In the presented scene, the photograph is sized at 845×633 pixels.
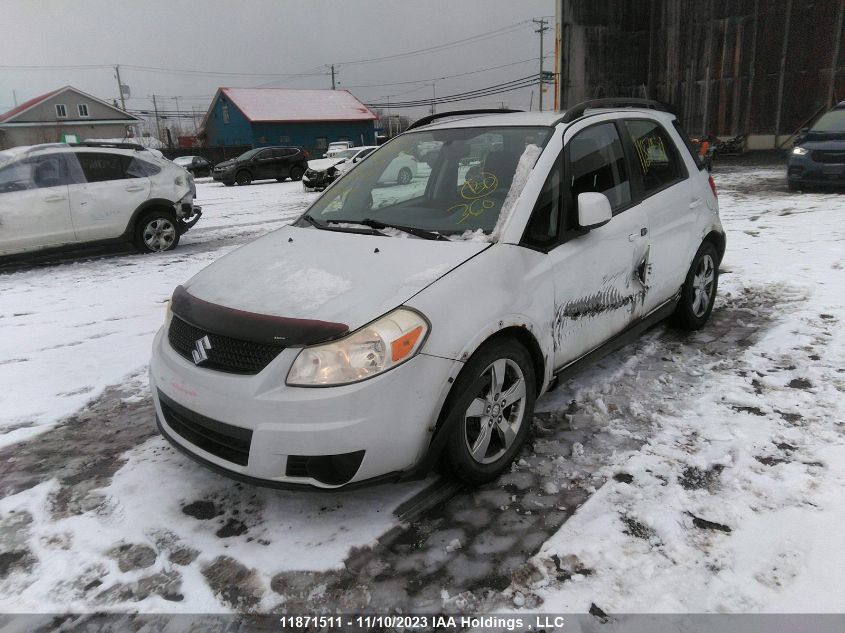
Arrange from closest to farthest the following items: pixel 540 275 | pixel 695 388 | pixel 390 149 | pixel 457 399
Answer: pixel 457 399 → pixel 540 275 → pixel 695 388 → pixel 390 149

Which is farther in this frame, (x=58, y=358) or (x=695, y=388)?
(x=58, y=358)

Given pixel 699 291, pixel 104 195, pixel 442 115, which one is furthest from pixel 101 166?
pixel 699 291

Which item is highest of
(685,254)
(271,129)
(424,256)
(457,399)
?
(271,129)

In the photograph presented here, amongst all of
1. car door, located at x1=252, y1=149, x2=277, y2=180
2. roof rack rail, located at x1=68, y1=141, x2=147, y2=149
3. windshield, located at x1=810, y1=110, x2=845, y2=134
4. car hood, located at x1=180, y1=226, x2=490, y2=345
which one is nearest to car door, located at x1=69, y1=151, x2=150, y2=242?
roof rack rail, located at x1=68, y1=141, x2=147, y2=149

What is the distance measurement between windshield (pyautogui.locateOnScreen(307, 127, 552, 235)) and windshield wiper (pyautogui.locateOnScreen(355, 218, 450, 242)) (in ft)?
0.11

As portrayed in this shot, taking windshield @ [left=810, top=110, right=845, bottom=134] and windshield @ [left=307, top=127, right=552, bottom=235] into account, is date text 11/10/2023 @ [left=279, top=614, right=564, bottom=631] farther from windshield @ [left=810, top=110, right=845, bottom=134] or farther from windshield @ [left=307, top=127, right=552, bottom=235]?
windshield @ [left=810, top=110, right=845, bottom=134]

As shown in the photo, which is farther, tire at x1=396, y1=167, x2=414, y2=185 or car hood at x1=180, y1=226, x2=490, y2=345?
tire at x1=396, y1=167, x2=414, y2=185

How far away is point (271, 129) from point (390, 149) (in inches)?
1825

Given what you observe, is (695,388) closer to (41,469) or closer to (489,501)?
(489,501)

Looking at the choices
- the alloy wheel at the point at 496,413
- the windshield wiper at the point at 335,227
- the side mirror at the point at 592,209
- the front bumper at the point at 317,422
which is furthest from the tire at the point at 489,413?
the windshield wiper at the point at 335,227

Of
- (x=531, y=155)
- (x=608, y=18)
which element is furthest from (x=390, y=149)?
(x=608, y=18)

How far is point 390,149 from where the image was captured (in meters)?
4.05

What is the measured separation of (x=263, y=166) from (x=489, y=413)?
23593 millimetres

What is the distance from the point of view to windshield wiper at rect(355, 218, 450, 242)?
3008mm
